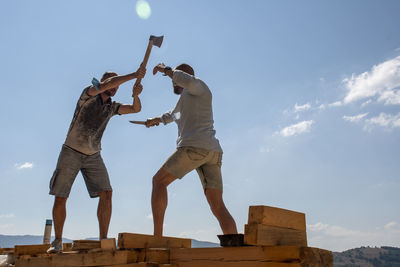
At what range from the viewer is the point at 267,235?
268 cm

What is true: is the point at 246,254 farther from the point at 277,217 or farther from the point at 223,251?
the point at 277,217

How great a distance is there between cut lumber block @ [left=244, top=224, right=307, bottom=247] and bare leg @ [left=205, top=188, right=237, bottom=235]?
0.99 metres

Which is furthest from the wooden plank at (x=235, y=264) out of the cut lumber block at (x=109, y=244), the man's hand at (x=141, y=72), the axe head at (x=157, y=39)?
the axe head at (x=157, y=39)

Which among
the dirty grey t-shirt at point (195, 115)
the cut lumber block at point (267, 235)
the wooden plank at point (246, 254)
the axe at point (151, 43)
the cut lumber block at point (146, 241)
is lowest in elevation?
the wooden plank at point (246, 254)

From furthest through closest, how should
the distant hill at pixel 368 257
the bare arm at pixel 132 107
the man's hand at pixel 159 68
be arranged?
the distant hill at pixel 368 257
the bare arm at pixel 132 107
the man's hand at pixel 159 68

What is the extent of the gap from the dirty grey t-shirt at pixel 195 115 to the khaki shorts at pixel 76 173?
1.73 metres

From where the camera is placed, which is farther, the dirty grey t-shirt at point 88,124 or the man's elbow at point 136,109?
the man's elbow at point 136,109

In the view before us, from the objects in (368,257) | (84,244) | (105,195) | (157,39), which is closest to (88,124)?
(105,195)

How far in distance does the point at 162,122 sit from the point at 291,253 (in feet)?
11.0

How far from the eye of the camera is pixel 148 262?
3078mm

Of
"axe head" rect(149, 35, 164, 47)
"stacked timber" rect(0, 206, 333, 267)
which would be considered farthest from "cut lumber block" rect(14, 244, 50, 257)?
"axe head" rect(149, 35, 164, 47)

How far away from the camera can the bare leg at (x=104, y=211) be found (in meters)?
5.31

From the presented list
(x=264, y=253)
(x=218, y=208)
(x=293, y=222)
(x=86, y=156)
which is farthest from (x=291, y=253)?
(x=86, y=156)

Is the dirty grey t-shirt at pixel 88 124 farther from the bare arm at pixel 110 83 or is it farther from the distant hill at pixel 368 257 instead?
the distant hill at pixel 368 257
